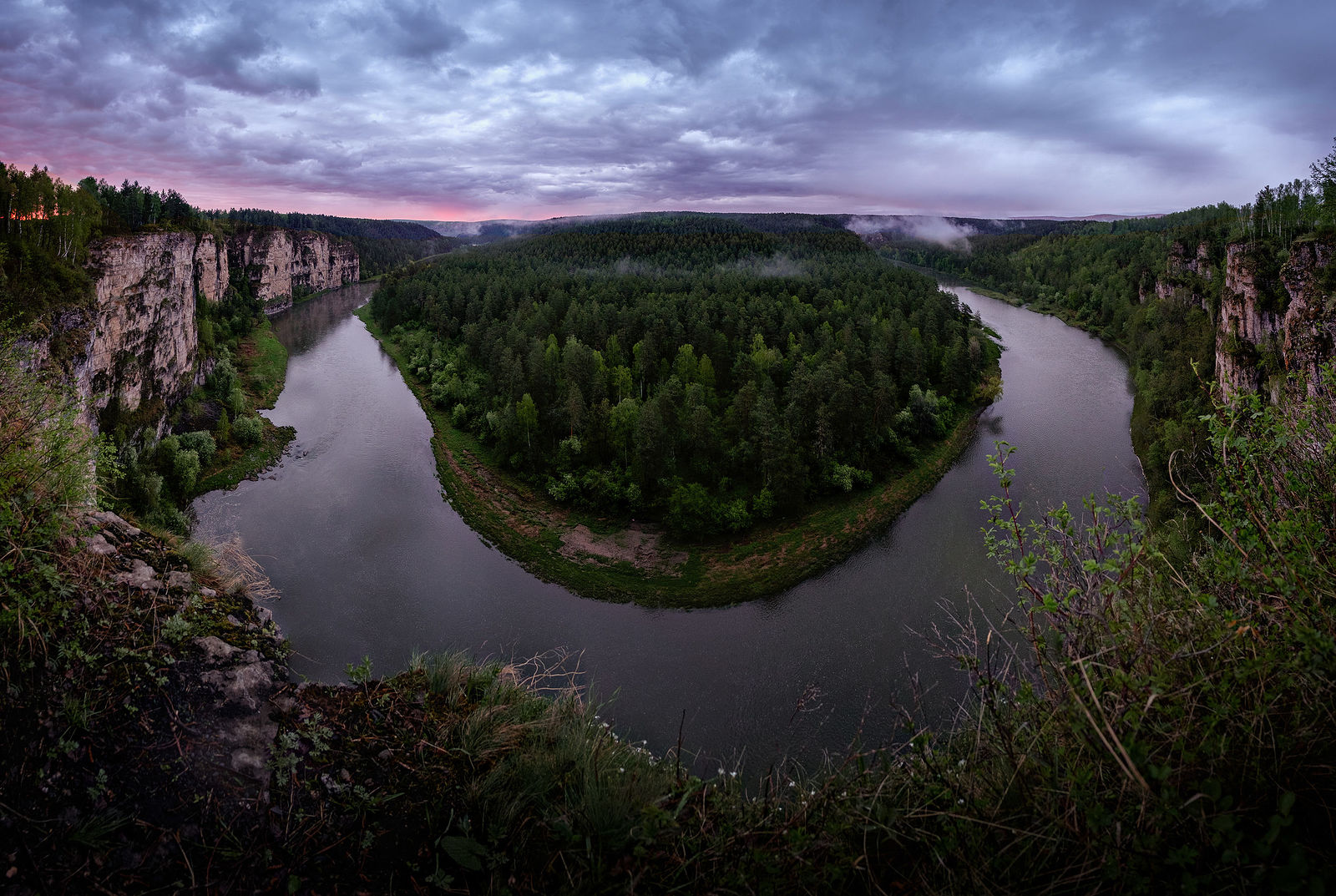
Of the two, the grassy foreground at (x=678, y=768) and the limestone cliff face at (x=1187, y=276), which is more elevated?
the limestone cliff face at (x=1187, y=276)

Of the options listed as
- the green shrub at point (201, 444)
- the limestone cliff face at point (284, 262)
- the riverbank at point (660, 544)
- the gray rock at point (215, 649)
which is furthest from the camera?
the limestone cliff face at point (284, 262)

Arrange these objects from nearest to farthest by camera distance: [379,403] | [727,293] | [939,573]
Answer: [939,573], [379,403], [727,293]

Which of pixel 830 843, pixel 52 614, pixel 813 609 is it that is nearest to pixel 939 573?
pixel 813 609

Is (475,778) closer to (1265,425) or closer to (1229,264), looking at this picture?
(1265,425)

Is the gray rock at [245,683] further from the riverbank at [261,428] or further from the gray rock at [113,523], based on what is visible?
the riverbank at [261,428]

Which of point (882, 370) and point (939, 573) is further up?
point (882, 370)

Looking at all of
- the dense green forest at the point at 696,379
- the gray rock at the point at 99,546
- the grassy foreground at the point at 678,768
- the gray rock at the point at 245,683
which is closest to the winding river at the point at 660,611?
the dense green forest at the point at 696,379

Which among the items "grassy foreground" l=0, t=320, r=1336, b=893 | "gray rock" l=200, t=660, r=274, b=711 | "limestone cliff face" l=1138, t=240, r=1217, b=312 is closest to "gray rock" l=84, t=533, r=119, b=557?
"grassy foreground" l=0, t=320, r=1336, b=893
